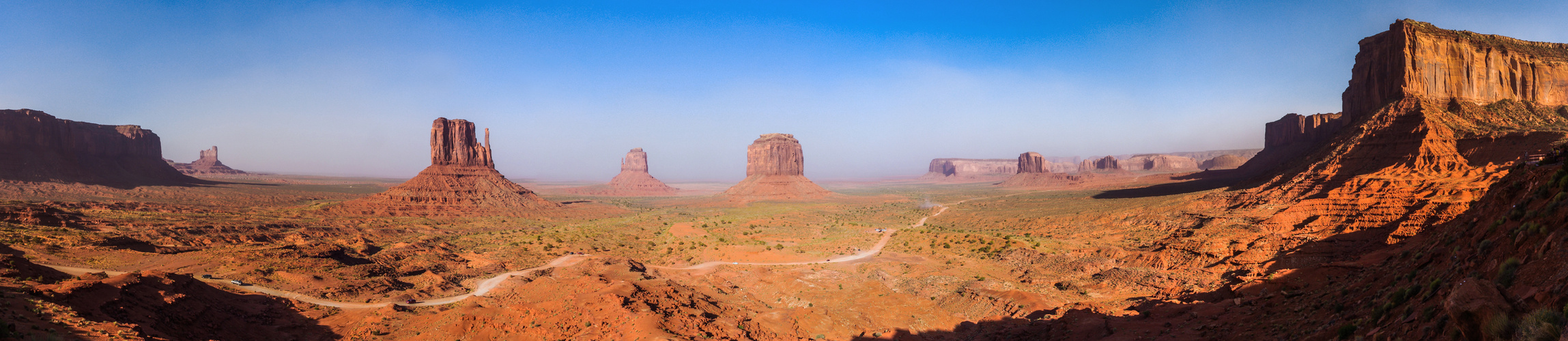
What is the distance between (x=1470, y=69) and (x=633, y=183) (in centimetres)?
17544

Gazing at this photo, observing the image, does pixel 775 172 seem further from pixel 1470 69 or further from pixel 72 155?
pixel 72 155

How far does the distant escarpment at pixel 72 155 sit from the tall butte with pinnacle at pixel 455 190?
52557mm

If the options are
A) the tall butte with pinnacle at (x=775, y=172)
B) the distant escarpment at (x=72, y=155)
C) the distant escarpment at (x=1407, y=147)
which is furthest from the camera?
the tall butte with pinnacle at (x=775, y=172)

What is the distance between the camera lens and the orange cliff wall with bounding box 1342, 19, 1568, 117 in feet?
169

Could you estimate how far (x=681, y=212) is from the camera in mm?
98812

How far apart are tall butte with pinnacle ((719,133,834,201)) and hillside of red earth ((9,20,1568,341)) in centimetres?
5033

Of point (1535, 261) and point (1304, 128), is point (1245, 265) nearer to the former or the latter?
point (1535, 261)

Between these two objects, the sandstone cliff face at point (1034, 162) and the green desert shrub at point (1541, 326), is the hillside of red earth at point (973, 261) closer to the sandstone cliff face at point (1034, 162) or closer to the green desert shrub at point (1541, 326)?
the green desert shrub at point (1541, 326)

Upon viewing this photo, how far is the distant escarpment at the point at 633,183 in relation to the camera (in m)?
176

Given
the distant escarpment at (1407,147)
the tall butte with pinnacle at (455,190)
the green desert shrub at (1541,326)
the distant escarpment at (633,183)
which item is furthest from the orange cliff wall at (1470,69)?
the distant escarpment at (633,183)

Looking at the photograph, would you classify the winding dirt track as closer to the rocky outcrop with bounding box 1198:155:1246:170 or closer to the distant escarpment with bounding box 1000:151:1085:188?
the distant escarpment with bounding box 1000:151:1085:188

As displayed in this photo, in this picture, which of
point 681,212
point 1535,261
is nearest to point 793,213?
point 681,212

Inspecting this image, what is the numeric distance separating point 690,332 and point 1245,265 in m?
33.0

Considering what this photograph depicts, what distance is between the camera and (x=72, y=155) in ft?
327
